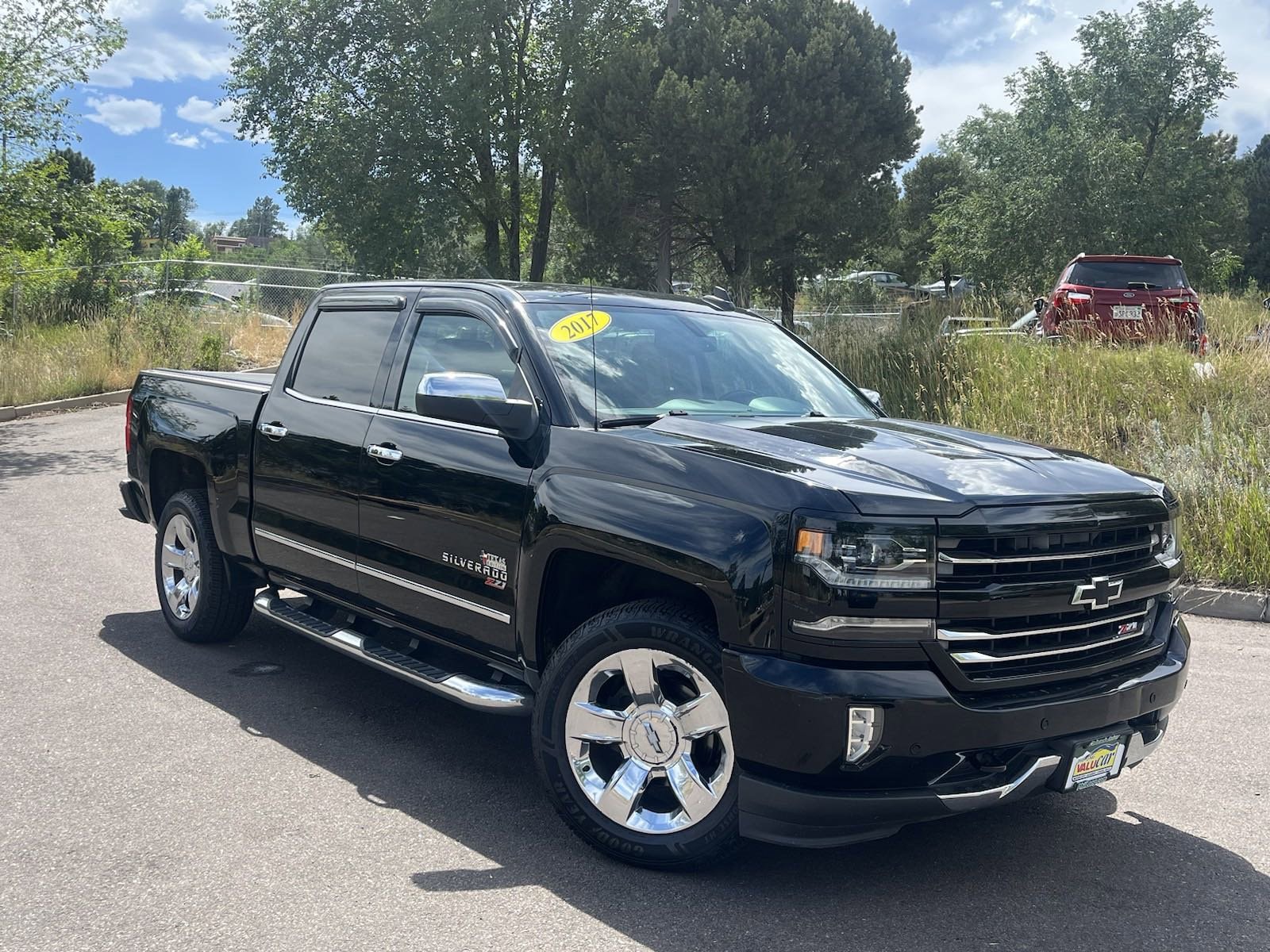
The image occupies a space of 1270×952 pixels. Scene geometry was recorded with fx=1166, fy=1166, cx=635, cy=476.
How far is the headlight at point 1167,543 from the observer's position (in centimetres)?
384

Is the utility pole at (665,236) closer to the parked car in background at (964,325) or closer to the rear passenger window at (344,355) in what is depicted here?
the parked car in background at (964,325)

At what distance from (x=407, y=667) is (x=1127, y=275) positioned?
12651 mm

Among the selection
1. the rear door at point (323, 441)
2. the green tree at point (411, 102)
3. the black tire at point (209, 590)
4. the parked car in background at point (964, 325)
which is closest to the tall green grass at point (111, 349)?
the green tree at point (411, 102)

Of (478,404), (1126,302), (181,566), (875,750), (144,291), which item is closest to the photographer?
(875,750)

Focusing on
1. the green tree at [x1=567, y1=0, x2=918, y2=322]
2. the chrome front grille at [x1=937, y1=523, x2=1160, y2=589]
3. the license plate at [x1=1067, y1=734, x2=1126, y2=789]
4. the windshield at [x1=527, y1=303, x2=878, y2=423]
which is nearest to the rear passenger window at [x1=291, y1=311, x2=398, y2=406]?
the windshield at [x1=527, y1=303, x2=878, y2=423]

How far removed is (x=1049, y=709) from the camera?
3.37 metres

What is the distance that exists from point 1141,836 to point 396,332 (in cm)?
357

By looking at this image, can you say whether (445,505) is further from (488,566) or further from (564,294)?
(564,294)

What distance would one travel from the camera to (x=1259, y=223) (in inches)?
2424

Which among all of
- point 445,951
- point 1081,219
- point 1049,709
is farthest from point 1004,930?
point 1081,219

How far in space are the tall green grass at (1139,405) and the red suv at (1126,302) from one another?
439mm

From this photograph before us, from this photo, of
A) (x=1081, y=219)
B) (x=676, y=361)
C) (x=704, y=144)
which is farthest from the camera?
(x=1081, y=219)

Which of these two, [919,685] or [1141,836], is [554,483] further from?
[1141,836]

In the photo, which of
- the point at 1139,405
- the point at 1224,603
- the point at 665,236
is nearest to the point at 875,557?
the point at 1224,603
